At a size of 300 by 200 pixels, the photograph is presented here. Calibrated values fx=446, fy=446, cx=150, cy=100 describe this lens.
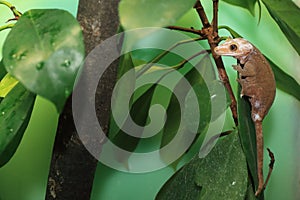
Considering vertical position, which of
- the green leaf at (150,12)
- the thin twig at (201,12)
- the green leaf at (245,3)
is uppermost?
the green leaf at (150,12)

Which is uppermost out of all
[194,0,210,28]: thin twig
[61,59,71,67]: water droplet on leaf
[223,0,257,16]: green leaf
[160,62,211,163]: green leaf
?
[61,59,71,67]: water droplet on leaf

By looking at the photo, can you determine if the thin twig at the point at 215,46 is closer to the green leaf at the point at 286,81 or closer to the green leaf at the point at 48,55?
the green leaf at the point at 286,81

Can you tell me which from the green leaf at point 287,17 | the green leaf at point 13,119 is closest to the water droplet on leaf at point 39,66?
the green leaf at point 13,119

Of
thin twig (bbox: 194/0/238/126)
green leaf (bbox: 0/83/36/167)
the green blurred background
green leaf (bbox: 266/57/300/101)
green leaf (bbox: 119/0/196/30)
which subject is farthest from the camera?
the green blurred background

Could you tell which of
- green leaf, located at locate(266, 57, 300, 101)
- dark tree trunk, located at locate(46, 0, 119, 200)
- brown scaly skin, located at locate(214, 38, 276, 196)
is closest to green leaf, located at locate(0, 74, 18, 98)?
dark tree trunk, located at locate(46, 0, 119, 200)

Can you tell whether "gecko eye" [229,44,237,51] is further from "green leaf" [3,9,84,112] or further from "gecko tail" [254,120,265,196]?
"green leaf" [3,9,84,112]

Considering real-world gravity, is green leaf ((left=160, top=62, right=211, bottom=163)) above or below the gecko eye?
below
